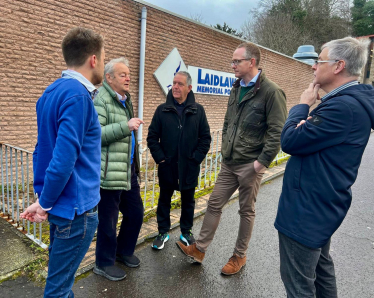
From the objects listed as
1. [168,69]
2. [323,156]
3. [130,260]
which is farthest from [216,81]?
[323,156]

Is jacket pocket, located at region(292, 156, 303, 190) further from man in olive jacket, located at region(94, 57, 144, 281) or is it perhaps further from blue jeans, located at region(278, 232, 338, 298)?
man in olive jacket, located at region(94, 57, 144, 281)

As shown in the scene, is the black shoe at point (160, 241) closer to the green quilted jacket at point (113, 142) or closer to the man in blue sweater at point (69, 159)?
the green quilted jacket at point (113, 142)

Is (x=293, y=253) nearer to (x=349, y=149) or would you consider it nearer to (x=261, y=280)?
(x=349, y=149)

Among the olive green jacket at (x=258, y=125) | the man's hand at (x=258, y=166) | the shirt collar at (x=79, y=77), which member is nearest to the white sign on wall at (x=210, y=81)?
the olive green jacket at (x=258, y=125)

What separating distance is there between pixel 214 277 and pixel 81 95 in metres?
2.22

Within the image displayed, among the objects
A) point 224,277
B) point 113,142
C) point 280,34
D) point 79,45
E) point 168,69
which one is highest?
point 280,34

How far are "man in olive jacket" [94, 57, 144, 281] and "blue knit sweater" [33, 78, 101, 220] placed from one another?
0.78 meters

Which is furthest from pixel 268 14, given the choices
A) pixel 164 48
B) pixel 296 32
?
pixel 164 48

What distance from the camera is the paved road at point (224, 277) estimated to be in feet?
8.97

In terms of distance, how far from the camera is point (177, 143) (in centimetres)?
338

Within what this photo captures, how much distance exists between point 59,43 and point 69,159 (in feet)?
16.8

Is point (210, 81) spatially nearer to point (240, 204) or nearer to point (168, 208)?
point (168, 208)

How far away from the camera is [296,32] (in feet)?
94.2

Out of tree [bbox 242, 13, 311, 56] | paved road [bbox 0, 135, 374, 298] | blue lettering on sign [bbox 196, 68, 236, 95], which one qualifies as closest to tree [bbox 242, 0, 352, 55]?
tree [bbox 242, 13, 311, 56]
